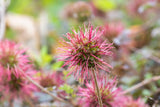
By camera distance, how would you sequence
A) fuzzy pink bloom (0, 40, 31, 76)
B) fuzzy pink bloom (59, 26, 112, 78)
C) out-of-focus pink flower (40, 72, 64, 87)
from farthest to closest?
out-of-focus pink flower (40, 72, 64, 87) < fuzzy pink bloom (0, 40, 31, 76) < fuzzy pink bloom (59, 26, 112, 78)

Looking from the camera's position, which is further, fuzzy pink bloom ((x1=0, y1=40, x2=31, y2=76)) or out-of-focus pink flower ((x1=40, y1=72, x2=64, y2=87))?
out-of-focus pink flower ((x1=40, y1=72, x2=64, y2=87))

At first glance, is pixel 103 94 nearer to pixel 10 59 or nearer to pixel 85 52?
pixel 85 52

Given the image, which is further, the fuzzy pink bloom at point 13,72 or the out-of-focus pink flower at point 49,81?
the out-of-focus pink flower at point 49,81

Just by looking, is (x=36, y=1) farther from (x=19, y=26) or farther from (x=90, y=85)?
(x=90, y=85)

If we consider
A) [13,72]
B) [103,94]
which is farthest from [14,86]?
[103,94]

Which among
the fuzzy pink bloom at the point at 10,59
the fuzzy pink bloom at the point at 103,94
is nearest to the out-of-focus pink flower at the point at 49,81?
the fuzzy pink bloom at the point at 10,59

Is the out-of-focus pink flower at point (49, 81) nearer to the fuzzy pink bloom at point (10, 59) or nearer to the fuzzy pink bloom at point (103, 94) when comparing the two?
the fuzzy pink bloom at point (10, 59)

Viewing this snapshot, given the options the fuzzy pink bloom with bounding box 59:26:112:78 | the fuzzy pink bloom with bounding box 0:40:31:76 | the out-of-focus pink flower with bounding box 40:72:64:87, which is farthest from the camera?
the out-of-focus pink flower with bounding box 40:72:64:87

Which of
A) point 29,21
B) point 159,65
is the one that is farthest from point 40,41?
point 159,65

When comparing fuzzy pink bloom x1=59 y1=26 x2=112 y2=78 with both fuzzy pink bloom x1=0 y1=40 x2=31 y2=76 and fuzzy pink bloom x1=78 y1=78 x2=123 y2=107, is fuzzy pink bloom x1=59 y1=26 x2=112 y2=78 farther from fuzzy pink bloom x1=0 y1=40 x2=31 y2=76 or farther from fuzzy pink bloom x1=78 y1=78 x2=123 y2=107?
fuzzy pink bloom x1=0 y1=40 x2=31 y2=76

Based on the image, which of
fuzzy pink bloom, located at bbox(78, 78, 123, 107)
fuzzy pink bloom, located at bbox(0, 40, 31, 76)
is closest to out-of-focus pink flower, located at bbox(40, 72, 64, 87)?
fuzzy pink bloom, located at bbox(0, 40, 31, 76)

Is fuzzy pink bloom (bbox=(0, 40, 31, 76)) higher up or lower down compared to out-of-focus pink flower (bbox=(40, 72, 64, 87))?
higher up
